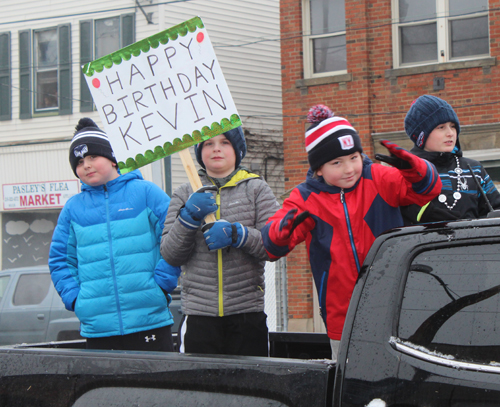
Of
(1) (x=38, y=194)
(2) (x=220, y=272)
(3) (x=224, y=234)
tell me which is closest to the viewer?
(3) (x=224, y=234)

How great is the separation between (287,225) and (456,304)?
872 millimetres

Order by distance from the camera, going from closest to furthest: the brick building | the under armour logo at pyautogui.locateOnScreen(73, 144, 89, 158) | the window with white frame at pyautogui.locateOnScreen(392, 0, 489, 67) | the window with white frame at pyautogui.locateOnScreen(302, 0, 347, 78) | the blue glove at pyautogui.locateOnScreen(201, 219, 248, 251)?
the blue glove at pyautogui.locateOnScreen(201, 219, 248, 251)
the under armour logo at pyautogui.locateOnScreen(73, 144, 89, 158)
the brick building
the window with white frame at pyautogui.locateOnScreen(392, 0, 489, 67)
the window with white frame at pyautogui.locateOnScreen(302, 0, 347, 78)

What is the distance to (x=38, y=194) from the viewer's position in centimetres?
1678

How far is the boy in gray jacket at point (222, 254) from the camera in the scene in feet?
10.2

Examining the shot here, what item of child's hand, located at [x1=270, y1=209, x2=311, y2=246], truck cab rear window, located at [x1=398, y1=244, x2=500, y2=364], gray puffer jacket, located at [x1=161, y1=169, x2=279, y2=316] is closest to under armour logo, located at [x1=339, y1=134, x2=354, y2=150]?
child's hand, located at [x1=270, y1=209, x2=311, y2=246]

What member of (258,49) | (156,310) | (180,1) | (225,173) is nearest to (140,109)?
(225,173)

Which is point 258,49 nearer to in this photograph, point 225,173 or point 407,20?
point 407,20

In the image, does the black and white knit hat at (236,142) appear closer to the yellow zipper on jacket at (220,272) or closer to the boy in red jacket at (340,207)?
the yellow zipper on jacket at (220,272)

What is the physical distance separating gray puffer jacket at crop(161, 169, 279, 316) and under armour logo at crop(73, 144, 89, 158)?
628mm

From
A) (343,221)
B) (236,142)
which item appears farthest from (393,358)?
(236,142)

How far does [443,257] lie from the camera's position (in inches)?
77.6

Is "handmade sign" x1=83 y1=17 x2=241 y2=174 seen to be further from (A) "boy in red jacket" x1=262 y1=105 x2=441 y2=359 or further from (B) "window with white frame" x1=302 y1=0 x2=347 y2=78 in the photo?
(B) "window with white frame" x1=302 y1=0 x2=347 y2=78

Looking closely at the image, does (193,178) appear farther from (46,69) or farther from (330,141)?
(46,69)

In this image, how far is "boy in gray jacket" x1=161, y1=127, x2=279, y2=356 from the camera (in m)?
3.11
